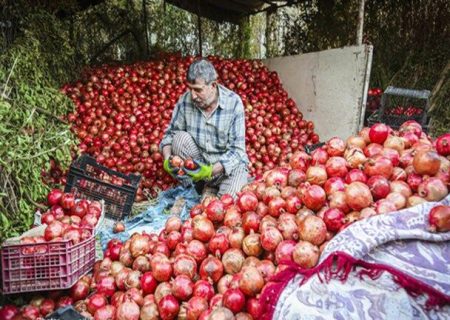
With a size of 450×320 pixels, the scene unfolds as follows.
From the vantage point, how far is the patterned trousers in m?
4.09

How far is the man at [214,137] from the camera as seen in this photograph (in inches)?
155

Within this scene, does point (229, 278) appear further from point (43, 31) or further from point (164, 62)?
point (164, 62)

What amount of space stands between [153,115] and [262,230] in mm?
3857

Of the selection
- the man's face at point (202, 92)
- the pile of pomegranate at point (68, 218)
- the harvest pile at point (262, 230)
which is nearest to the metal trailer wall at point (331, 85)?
the man's face at point (202, 92)

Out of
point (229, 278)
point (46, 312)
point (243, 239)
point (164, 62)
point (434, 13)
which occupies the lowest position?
point (46, 312)

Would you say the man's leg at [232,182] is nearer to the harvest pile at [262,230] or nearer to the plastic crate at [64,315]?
the harvest pile at [262,230]

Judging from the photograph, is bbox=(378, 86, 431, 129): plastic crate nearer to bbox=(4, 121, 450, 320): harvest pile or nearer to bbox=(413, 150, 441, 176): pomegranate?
bbox=(4, 121, 450, 320): harvest pile

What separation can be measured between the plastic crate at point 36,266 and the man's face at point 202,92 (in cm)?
183

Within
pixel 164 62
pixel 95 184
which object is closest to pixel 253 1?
pixel 164 62

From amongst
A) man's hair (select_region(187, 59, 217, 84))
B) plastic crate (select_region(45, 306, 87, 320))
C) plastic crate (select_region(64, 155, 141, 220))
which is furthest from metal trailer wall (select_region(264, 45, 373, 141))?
plastic crate (select_region(45, 306, 87, 320))

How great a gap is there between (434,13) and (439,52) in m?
0.77

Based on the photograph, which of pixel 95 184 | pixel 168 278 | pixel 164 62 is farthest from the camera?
pixel 164 62

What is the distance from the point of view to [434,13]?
748cm

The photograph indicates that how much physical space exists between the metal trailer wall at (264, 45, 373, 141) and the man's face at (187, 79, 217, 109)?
2.85m
